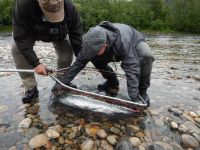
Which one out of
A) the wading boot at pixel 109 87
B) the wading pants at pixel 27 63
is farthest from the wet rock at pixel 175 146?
the wading pants at pixel 27 63

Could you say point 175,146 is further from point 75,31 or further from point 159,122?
point 75,31

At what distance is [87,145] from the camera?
3164 millimetres

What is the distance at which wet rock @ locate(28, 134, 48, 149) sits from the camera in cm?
314

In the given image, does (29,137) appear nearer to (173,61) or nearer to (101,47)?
(101,47)

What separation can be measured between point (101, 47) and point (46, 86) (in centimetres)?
209

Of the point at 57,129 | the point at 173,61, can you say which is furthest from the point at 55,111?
the point at 173,61

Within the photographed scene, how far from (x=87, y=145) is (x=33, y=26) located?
1.79 metres

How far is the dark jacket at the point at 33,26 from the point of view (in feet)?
11.7

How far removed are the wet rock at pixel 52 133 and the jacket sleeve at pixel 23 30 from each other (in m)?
1.01

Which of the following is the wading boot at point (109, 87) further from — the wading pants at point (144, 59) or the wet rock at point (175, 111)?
the wet rock at point (175, 111)

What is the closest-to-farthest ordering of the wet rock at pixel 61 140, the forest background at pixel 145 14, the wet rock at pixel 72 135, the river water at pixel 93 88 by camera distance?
1. the wet rock at pixel 61 140
2. the wet rock at pixel 72 135
3. the river water at pixel 93 88
4. the forest background at pixel 145 14

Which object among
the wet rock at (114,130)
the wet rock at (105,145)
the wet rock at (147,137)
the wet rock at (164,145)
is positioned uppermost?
the wet rock at (105,145)

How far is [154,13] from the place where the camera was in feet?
183

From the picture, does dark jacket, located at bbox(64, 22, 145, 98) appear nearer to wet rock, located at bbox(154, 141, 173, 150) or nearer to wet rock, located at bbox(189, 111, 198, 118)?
wet rock, located at bbox(154, 141, 173, 150)
